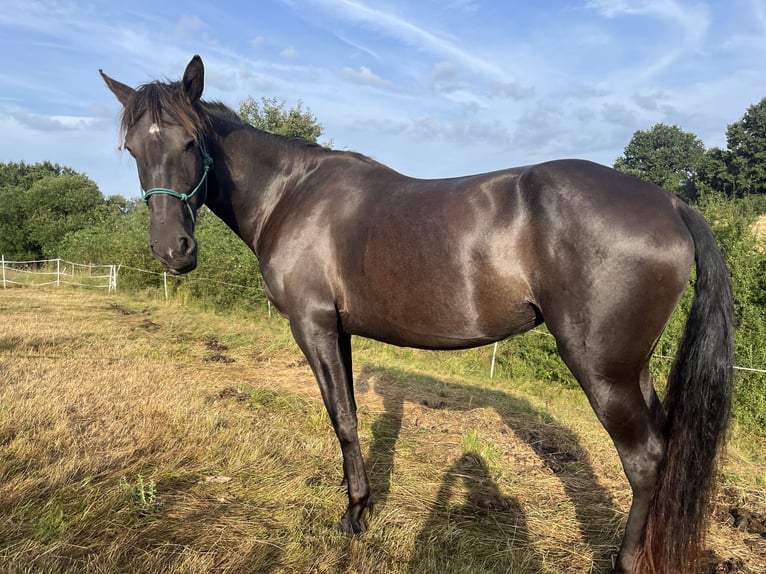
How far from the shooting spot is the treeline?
6105 millimetres

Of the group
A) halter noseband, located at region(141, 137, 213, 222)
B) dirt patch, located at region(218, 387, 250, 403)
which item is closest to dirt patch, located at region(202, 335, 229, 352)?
dirt patch, located at region(218, 387, 250, 403)

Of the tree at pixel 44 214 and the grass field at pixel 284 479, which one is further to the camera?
the tree at pixel 44 214

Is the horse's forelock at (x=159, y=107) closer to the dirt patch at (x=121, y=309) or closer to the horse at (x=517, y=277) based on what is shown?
the horse at (x=517, y=277)

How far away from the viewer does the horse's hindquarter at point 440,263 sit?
7.12ft

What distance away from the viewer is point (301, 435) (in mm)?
4070

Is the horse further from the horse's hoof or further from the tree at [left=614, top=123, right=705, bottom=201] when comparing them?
the tree at [left=614, top=123, right=705, bottom=201]

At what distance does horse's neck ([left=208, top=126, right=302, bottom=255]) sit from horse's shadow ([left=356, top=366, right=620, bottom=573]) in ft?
7.22

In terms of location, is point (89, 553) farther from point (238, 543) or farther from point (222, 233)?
point (222, 233)

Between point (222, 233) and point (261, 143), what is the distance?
12.4 meters

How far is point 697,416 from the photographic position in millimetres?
2125

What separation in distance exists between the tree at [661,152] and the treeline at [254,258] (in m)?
0.12

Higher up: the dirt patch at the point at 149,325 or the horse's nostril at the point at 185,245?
the horse's nostril at the point at 185,245

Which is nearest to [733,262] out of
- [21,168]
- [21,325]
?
[21,325]

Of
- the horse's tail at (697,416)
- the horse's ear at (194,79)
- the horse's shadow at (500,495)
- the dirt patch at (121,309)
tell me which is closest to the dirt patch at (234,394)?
the horse's shadow at (500,495)
